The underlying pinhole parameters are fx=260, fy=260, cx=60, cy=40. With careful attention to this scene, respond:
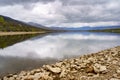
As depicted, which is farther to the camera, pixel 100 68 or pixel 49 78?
pixel 100 68

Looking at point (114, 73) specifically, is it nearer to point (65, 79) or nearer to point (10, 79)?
point (65, 79)

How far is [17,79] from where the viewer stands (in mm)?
16656

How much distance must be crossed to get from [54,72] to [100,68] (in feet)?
9.29

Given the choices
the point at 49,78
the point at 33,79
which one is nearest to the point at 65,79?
the point at 49,78

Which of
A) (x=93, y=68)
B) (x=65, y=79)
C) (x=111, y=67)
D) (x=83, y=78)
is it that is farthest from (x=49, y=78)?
(x=111, y=67)

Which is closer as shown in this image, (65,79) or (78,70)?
(65,79)

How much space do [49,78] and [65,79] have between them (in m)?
0.93

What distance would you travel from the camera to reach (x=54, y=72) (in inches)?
634

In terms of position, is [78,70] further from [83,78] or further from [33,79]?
[33,79]

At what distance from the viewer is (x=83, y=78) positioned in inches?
582

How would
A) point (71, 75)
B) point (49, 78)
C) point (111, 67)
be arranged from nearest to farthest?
point (49, 78) → point (71, 75) → point (111, 67)

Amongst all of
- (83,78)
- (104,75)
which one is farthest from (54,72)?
(104,75)

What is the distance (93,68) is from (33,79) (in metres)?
3.70

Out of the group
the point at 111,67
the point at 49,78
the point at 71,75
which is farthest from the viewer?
the point at 111,67
